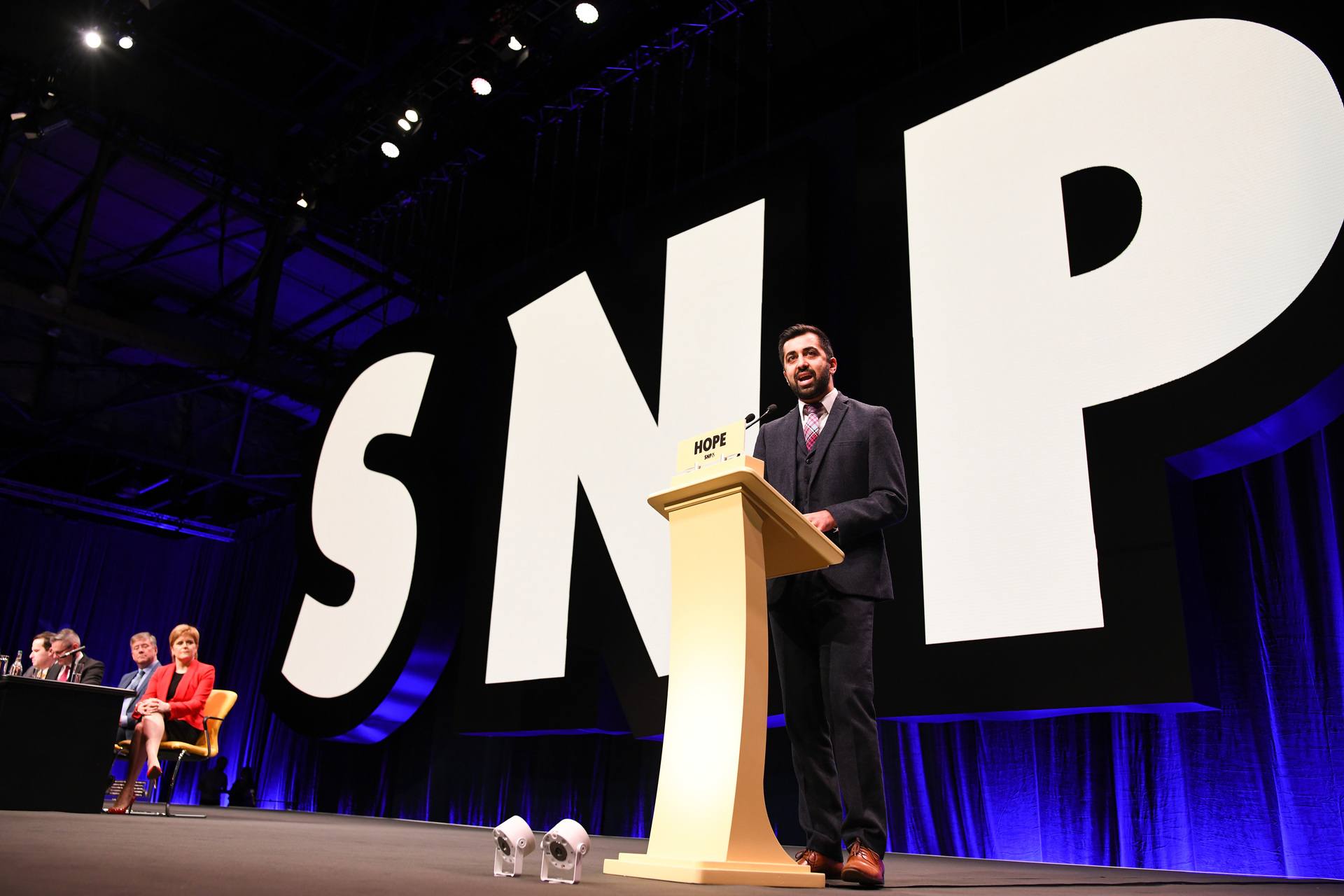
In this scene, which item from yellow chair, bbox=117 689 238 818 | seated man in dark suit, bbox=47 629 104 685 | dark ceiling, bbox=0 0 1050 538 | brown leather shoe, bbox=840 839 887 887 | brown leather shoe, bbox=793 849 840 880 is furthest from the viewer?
dark ceiling, bbox=0 0 1050 538

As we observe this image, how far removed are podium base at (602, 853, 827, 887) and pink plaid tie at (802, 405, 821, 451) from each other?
3.44ft

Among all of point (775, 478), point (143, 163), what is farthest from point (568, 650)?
point (143, 163)

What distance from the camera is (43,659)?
581 centimetres

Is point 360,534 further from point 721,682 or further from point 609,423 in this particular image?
point 721,682

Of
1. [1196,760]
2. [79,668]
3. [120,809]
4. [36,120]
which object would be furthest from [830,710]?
[36,120]

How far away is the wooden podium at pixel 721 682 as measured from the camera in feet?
6.44

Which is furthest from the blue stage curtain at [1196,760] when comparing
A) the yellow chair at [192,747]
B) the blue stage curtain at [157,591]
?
the blue stage curtain at [157,591]

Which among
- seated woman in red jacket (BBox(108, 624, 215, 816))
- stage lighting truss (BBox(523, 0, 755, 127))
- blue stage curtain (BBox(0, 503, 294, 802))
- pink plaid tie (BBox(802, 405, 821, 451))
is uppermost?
stage lighting truss (BBox(523, 0, 755, 127))

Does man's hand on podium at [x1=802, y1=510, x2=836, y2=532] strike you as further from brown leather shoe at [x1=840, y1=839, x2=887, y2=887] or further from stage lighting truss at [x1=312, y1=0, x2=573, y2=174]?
stage lighting truss at [x1=312, y1=0, x2=573, y2=174]

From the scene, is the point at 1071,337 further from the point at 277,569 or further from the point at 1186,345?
the point at 277,569

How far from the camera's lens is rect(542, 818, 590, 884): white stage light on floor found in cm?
200

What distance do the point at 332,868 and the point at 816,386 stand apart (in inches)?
62.9

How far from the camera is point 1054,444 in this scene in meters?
4.00

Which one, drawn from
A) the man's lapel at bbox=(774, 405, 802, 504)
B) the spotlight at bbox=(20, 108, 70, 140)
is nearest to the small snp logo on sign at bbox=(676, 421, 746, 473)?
the man's lapel at bbox=(774, 405, 802, 504)
